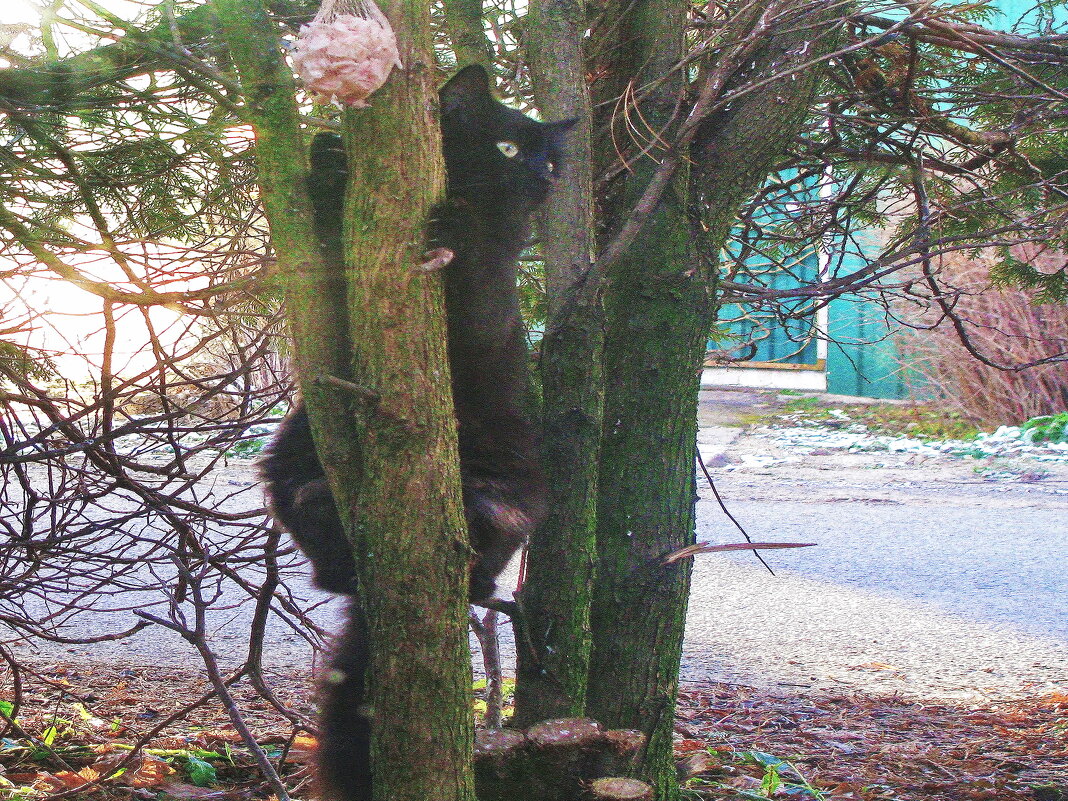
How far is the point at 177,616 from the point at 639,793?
1242 mm

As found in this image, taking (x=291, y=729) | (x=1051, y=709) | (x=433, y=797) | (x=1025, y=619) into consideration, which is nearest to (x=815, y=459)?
(x=1025, y=619)

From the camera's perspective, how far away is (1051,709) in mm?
3273

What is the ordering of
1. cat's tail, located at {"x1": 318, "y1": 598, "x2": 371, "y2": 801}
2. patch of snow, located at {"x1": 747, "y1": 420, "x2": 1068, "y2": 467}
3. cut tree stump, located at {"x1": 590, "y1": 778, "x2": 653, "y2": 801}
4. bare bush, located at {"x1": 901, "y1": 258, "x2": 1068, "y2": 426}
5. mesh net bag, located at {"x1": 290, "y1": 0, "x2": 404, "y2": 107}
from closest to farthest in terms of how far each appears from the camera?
mesh net bag, located at {"x1": 290, "y1": 0, "x2": 404, "y2": 107}
cut tree stump, located at {"x1": 590, "y1": 778, "x2": 653, "y2": 801}
cat's tail, located at {"x1": 318, "y1": 598, "x2": 371, "y2": 801}
patch of snow, located at {"x1": 747, "y1": 420, "x2": 1068, "y2": 467}
bare bush, located at {"x1": 901, "y1": 258, "x2": 1068, "y2": 426}

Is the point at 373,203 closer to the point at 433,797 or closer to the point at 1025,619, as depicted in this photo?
the point at 433,797

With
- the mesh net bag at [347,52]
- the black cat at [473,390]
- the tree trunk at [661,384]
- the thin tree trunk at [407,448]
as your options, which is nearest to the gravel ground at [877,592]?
the black cat at [473,390]

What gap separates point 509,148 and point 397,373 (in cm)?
121

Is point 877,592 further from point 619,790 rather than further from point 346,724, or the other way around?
point 346,724

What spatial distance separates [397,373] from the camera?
51.8 inches

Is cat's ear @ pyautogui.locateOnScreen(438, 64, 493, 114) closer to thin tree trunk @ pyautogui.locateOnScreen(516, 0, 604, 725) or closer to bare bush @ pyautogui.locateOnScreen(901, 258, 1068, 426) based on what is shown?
thin tree trunk @ pyautogui.locateOnScreen(516, 0, 604, 725)

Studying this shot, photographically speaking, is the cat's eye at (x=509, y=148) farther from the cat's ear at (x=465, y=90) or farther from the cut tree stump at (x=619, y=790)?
the cut tree stump at (x=619, y=790)

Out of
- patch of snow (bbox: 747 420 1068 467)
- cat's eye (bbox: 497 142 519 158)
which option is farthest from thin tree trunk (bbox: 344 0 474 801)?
patch of snow (bbox: 747 420 1068 467)

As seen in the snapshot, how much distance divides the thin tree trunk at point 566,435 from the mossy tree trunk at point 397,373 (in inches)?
17.6

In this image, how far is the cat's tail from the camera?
188 cm

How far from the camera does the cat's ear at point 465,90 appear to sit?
2.13m
